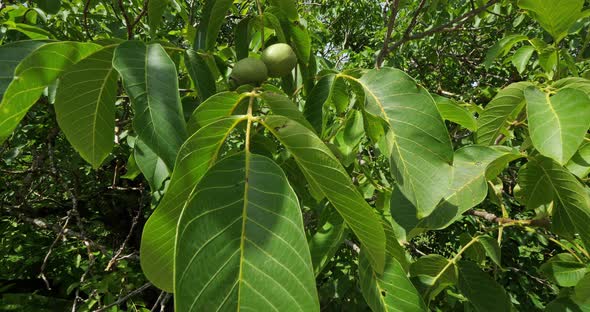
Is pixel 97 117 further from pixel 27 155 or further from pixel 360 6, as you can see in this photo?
pixel 360 6

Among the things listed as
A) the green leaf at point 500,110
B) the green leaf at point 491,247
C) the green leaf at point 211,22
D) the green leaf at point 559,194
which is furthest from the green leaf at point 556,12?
the green leaf at point 211,22

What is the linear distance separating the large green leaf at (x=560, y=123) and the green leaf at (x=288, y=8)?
2.09 feet

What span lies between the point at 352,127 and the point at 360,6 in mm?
5637

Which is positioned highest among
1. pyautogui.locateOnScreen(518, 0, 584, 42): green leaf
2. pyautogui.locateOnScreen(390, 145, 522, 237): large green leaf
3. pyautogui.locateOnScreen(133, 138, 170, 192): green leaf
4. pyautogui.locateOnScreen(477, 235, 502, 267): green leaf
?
pyautogui.locateOnScreen(518, 0, 584, 42): green leaf

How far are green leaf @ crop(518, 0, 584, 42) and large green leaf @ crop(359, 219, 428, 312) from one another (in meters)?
0.88

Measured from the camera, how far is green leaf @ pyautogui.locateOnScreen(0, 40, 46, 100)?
63 centimetres

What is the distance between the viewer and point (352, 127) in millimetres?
1129

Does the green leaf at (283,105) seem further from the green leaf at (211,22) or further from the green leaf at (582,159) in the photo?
the green leaf at (582,159)

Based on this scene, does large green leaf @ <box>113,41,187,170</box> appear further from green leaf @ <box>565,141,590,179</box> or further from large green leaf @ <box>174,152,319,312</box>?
green leaf @ <box>565,141,590,179</box>

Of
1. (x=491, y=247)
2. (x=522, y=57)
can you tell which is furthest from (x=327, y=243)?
(x=522, y=57)

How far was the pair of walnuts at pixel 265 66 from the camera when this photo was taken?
3.16 feet

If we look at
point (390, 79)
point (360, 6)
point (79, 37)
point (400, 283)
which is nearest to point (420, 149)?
point (390, 79)

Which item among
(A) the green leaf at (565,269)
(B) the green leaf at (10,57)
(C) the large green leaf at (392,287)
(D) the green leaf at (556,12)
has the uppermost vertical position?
(D) the green leaf at (556,12)

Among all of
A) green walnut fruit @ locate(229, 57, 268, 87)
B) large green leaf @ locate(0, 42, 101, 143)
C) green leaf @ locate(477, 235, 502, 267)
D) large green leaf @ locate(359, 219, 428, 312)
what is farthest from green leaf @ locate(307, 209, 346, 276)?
large green leaf @ locate(0, 42, 101, 143)
